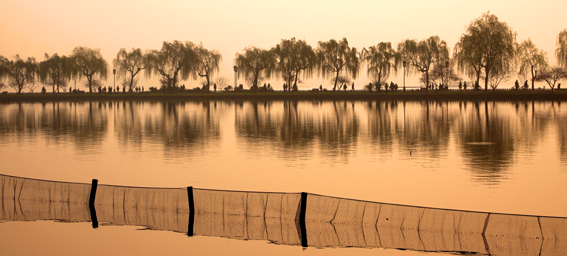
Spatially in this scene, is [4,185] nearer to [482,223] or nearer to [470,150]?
[482,223]

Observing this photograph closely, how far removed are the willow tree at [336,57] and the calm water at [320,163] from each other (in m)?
68.7

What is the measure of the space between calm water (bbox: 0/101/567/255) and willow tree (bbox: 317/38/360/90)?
68738mm

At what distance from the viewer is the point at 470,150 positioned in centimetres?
2364

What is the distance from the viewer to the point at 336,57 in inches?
4114

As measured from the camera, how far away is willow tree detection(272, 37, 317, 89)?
102812 mm

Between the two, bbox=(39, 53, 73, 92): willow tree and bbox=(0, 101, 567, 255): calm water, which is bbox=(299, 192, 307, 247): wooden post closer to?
bbox=(0, 101, 567, 255): calm water

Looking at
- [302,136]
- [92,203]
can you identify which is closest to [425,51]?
[302,136]

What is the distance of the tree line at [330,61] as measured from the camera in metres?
84.1

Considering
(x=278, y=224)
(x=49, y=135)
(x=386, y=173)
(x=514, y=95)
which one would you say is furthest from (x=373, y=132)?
(x=514, y=95)

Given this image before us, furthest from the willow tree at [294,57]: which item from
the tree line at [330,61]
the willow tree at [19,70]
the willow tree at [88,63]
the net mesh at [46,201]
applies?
the net mesh at [46,201]

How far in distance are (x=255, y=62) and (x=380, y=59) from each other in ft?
78.9

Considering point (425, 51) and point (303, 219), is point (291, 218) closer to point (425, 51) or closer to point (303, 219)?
point (303, 219)

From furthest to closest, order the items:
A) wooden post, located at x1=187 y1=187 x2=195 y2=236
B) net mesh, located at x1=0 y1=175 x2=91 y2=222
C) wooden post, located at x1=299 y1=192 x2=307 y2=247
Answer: net mesh, located at x1=0 y1=175 x2=91 y2=222
wooden post, located at x1=187 y1=187 x2=195 y2=236
wooden post, located at x1=299 y1=192 x2=307 y2=247

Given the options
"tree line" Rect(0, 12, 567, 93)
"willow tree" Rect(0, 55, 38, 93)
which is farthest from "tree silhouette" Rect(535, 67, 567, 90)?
"willow tree" Rect(0, 55, 38, 93)
